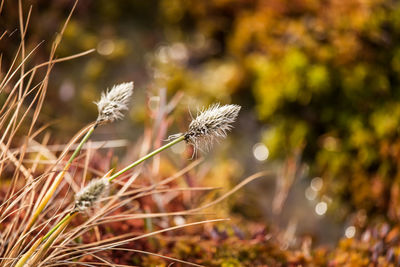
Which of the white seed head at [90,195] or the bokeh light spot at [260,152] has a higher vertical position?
the bokeh light spot at [260,152]

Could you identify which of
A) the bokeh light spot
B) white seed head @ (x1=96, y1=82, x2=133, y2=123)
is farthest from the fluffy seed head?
the bokeh light spot

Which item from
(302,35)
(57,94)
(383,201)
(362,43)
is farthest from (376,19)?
(57,94)

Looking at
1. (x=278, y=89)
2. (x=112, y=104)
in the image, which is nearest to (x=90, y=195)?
(x=112, y=104)

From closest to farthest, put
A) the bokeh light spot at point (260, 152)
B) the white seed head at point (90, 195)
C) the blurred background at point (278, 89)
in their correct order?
the white seed head at point (90, 195) → the blurred background at point (278, 89) → the bokeh light spot at point (260, 152)

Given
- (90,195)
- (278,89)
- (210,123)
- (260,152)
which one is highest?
(278,89)

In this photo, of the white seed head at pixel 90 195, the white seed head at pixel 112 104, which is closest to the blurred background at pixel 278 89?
the white seed head at pixel 112 104

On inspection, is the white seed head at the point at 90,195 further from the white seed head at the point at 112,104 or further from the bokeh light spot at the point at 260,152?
the bokeh light spot at the point at 260,152

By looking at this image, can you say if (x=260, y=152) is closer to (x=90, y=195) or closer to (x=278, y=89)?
(x=278, y=89)

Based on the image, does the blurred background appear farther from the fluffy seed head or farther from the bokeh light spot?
the fluffy seed head

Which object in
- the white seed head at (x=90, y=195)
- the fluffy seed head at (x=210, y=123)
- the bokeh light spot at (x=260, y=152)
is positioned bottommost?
the white seed head at (x=90, y=195)

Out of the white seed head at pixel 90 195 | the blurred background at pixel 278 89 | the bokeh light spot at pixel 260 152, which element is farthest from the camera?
the bokeh light spot at pixel 260 152
